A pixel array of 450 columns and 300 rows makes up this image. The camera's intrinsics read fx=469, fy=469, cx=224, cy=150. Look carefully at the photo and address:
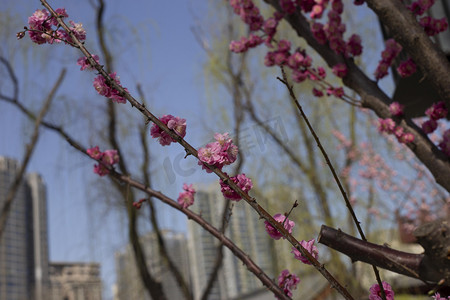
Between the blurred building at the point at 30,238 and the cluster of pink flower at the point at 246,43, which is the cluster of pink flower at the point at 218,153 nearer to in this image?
the cluster of pink flower at the point at 246,43

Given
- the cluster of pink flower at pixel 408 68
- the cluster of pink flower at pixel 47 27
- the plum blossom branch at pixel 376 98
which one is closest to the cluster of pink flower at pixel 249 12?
the plum blossom branch at pixel 376 98

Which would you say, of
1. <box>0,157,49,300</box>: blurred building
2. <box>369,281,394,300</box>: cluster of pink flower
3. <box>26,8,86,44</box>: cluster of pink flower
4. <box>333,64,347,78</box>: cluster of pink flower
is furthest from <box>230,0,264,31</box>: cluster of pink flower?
<box>0,157,49,300</box>: blurred building

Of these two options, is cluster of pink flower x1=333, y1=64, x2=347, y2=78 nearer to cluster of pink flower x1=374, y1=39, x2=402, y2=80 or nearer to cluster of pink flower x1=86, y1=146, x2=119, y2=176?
cluster of pink flower x1=374, y1=39, x2=402, y2=80

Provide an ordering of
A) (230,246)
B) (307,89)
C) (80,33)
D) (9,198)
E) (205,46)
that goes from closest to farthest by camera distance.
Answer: (80,33) < (230,246) < (9,198) < (307,89) < (205,46)

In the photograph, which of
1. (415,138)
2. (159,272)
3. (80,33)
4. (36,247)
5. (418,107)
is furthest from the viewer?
(36,247)

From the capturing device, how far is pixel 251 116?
5.55 meters

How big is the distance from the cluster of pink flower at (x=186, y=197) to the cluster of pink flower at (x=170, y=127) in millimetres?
591

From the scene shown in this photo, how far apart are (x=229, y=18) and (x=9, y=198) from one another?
11.2 feet

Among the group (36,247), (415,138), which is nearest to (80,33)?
(415,138)

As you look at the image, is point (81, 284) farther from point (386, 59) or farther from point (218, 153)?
point (218, 153)

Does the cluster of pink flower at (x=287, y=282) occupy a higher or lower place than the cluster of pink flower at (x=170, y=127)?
lower

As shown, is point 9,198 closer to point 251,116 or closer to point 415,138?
point 251,116

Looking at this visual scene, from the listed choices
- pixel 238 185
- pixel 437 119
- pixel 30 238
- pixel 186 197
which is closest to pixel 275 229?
pixel 238 185

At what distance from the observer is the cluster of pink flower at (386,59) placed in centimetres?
214
